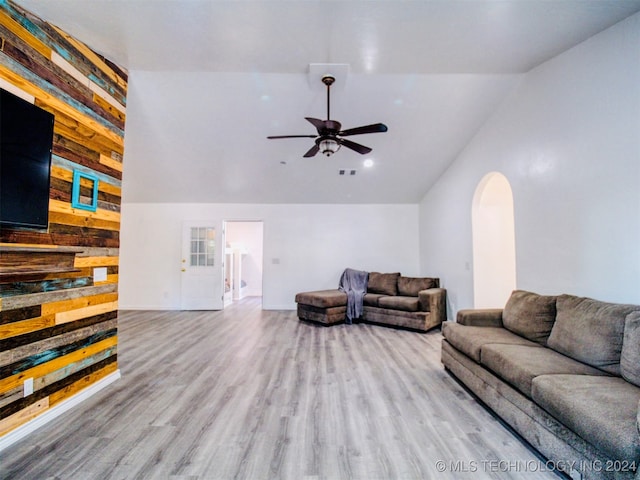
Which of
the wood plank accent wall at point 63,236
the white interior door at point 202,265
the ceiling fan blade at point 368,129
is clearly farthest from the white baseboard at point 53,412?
the white interior door at point 202,265

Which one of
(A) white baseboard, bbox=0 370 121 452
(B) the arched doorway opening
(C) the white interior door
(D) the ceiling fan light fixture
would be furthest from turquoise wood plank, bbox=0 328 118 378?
(B) the arched doorway opening

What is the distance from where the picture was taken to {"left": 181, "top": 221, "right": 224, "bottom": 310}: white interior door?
21.7ft

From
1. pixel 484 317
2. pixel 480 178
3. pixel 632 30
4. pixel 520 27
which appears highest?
pixel 520 27

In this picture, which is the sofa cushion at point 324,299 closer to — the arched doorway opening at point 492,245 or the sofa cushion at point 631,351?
the arched doorway opening at point 492,245

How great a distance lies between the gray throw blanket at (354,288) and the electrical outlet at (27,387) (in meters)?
4.34

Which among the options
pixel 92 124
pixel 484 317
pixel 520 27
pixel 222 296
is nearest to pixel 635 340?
pixel 484 317

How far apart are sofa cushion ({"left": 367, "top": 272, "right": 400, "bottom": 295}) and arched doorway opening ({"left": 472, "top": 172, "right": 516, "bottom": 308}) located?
177 centimetres

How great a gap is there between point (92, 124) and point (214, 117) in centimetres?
174

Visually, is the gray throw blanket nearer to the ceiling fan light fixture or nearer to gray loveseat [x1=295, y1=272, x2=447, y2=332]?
gray loveseat [x1=295, y1=272, x2=447, y2=332]

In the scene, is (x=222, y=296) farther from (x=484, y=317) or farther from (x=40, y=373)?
(x=484, y=317)

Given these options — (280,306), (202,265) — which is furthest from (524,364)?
(202,265)

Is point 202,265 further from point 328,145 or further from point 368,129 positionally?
point 368,129

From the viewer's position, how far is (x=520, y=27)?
254 cm

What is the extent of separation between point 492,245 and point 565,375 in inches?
111
